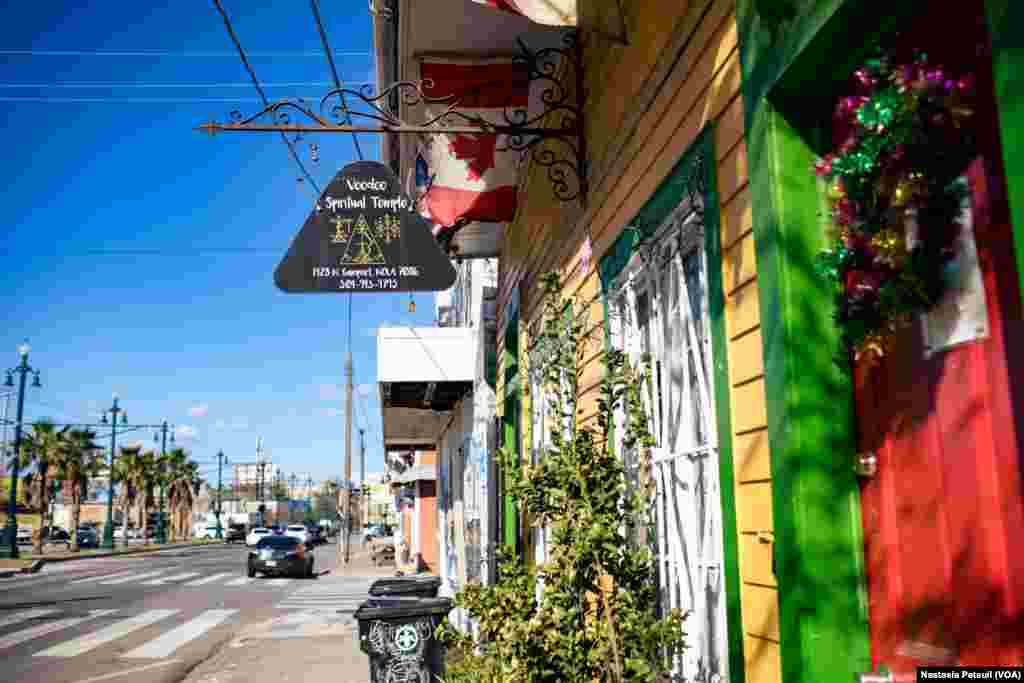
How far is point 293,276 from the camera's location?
5.91 metres

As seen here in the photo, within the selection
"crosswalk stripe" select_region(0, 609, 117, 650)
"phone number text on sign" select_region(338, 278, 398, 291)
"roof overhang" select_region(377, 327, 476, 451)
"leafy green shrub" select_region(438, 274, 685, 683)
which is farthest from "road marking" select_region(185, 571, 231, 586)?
"leafy green shrub" select_region(438, 274, 685, 683)

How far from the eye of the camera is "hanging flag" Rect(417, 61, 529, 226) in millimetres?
6590

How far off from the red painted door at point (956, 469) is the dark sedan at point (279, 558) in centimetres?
2899

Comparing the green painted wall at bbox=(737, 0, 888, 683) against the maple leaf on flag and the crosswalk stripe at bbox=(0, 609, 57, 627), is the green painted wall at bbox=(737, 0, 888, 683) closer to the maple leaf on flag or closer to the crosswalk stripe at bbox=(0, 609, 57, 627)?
the maple leaf on flag

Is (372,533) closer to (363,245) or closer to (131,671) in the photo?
(131,671)

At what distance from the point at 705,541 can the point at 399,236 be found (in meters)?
3.31

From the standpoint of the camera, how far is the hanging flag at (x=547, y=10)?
4.50 metres

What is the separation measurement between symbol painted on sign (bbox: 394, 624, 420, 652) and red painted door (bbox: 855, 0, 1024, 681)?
15.1 feet

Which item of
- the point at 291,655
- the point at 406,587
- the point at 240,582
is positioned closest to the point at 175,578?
the point at 240,582

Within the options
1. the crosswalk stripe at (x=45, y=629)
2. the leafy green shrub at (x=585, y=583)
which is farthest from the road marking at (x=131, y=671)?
the leafy green shrub at (x=585, y=583)

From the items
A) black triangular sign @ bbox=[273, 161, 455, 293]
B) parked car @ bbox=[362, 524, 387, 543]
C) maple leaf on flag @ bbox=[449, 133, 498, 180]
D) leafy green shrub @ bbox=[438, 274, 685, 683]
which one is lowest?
parked car @ bbox=[362, 524, 387, 543]

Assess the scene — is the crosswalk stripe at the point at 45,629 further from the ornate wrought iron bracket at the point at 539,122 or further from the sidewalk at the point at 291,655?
the ornate wrought iron bracket at the point at 539,122

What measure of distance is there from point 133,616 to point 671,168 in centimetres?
1635

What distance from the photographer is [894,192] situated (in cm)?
226
